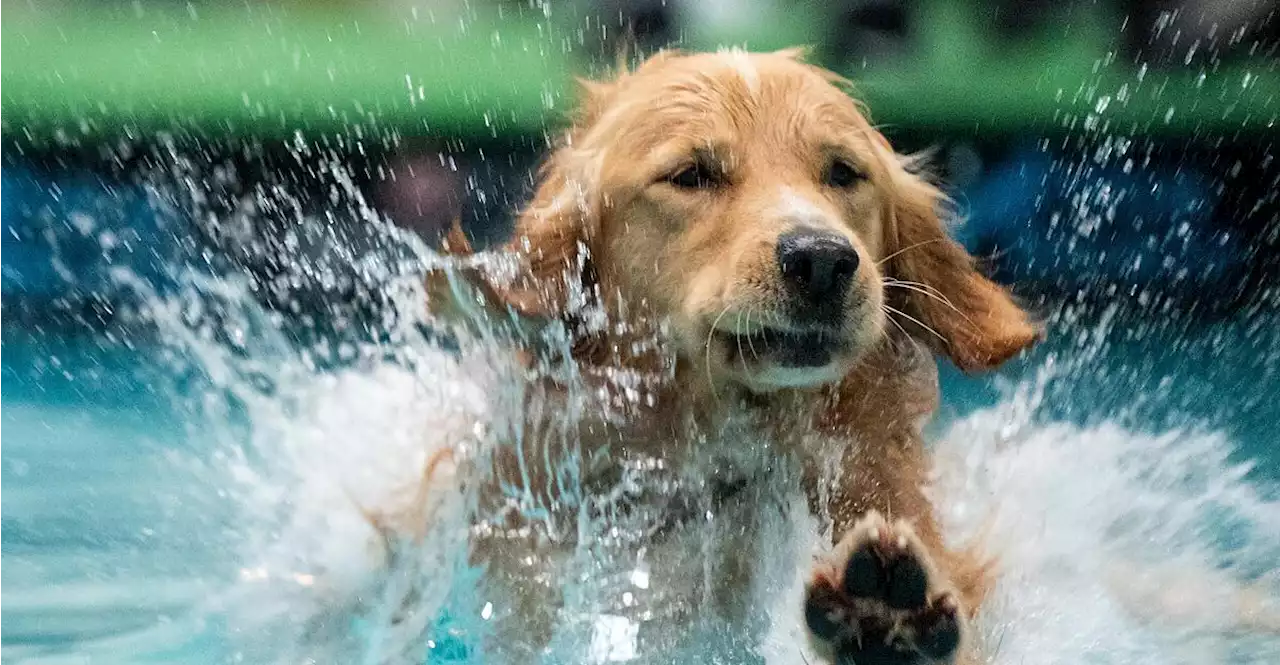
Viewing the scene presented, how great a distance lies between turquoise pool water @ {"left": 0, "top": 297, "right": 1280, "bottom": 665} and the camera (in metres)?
2.32

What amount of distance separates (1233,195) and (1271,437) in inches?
47.9

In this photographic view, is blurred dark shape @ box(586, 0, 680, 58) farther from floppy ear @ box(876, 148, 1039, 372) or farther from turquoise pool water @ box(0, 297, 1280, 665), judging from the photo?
floppy ear @ box(876, 148, 1039, 372)

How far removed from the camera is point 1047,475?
10.2 feet

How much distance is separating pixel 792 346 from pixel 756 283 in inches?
5.7

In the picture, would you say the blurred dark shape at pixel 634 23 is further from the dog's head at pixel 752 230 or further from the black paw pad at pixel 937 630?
the black paw pad at pixel 937 630

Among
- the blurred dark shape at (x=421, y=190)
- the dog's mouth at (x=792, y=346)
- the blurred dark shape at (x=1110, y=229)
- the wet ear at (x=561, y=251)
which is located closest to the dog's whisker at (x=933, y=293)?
the dog's mouth at (x=792, y=346)

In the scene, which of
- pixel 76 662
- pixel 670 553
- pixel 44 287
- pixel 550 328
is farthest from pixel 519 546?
pixel 44 287

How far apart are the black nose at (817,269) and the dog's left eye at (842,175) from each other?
Result: 1.13ft

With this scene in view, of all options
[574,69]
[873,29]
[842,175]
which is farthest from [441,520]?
[873,29]

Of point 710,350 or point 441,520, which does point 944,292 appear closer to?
point 710,350

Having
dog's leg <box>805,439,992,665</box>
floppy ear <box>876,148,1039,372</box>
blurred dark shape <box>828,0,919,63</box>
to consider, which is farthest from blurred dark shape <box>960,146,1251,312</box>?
dog's leg <box>805,439,992,665</box>

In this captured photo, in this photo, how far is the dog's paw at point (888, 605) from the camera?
5.50 feet

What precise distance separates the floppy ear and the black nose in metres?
0.54

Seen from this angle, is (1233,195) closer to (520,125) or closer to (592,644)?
(520,125)
